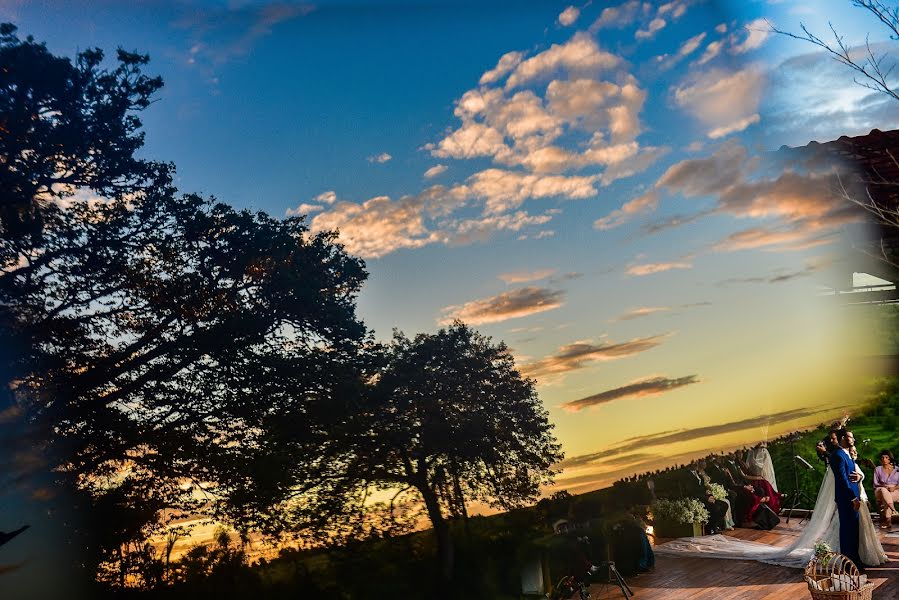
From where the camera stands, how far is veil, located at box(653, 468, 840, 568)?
7812 millimetres

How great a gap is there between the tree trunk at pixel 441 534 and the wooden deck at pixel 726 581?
1496mm

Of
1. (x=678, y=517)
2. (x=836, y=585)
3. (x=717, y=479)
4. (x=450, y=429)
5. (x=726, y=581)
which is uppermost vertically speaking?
(x=450, y=429)

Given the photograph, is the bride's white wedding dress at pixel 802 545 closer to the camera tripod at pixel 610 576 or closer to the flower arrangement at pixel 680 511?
the flower arrangement at pixel 680 511

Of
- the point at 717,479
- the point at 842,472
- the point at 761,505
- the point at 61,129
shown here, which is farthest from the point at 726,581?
the point at 61,129

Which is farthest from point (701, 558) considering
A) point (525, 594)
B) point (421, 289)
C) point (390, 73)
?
point (390, 73)

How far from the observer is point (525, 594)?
284 inches

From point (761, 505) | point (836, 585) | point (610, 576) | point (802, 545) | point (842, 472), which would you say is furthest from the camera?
point (761, 505)

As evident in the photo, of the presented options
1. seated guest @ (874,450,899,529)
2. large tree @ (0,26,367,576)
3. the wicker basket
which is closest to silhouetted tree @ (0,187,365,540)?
large tree @ (0,26,367,576)

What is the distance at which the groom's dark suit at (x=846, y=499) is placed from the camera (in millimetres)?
6879

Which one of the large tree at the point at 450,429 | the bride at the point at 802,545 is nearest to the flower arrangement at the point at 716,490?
the bride at the point at 802,545

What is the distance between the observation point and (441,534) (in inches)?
275

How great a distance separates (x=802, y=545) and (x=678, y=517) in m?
1.56

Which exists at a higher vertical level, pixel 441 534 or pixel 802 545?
pixel 441 534

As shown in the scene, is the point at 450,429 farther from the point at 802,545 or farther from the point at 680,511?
the point at 802,545
